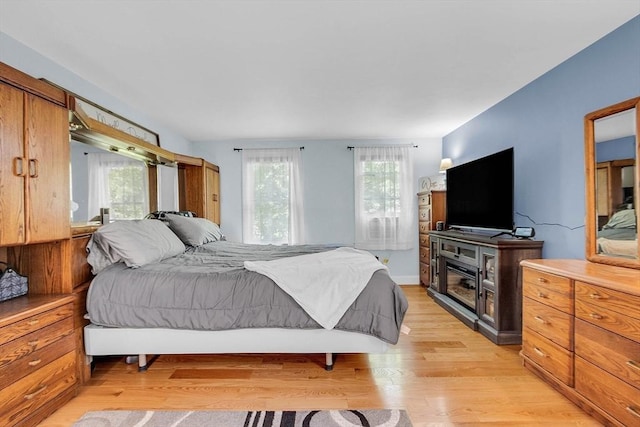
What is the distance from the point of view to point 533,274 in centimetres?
207

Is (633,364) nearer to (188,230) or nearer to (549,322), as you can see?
(549,322)

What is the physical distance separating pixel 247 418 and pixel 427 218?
351cm

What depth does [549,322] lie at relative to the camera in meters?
1.91

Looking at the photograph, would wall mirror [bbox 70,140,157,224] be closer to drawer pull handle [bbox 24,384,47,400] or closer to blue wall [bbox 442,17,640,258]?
drawer pull handle [bbox 24,384,47,400]

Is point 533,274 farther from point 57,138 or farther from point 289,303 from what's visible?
point 57,138

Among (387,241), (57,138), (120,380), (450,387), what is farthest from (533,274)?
(57,138)

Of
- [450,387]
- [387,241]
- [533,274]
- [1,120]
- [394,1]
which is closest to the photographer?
[1,120]

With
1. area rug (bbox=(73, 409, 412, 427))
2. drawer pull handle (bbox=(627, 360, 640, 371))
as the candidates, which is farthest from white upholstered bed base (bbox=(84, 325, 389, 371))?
drawer pull handle (bbox=(627, 360, 640, 371))

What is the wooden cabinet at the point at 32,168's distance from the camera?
150cm

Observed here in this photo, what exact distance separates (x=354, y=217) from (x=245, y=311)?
301cm

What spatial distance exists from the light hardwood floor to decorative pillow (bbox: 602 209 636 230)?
1152mm

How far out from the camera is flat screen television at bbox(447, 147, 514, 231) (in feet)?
9.06

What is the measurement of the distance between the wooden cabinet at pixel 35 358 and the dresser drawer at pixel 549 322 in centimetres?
303

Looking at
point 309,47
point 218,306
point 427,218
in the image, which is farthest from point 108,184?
point 427,218
